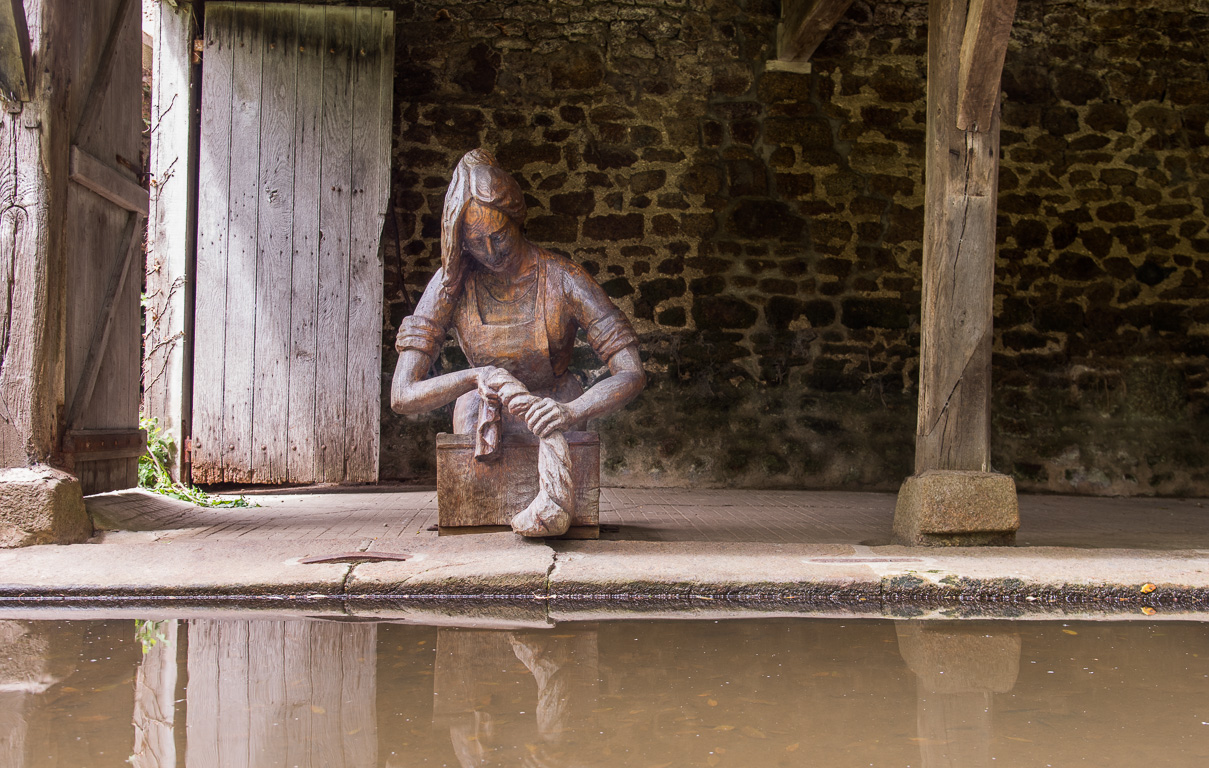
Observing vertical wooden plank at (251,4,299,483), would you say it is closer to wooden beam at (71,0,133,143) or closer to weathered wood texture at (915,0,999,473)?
wooden beam at (71,0,133,143)

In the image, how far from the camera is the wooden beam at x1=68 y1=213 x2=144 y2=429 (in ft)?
11.6

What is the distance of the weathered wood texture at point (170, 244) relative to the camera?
517 cm

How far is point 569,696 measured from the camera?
1620 millimetres

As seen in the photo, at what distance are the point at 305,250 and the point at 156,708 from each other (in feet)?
13.6

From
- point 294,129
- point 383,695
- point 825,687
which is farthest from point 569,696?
point 294,129

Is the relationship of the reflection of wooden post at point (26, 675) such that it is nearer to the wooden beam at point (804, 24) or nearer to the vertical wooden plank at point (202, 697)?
the vertical wooden plank at point (202, 697)

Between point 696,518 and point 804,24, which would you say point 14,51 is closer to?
point 696,518

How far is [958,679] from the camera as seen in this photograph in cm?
175

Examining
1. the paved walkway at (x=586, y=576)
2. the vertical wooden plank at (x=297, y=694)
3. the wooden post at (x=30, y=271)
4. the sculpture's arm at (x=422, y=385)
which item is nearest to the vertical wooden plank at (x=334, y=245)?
the paved walkway at (x=586, y=576)

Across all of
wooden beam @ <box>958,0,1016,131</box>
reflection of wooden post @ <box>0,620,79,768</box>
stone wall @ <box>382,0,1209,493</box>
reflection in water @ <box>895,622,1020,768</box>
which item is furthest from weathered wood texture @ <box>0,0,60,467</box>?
wooden beam @ <box>958,0,1016,131</box>

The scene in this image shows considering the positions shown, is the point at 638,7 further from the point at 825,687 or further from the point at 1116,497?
the point at 825,687

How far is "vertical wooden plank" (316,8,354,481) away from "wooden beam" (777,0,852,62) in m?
2.68

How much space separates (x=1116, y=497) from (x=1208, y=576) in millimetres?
3339

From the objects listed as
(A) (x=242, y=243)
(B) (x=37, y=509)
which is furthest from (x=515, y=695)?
(A) (x=242, y=243)
